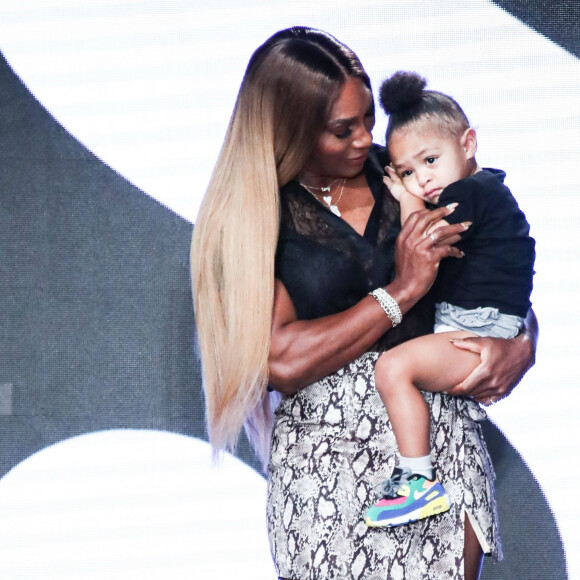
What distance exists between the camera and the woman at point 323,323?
199 cm

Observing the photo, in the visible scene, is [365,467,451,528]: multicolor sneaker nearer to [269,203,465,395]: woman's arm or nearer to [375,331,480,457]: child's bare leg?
[375,331,480,457]: child's bare leg

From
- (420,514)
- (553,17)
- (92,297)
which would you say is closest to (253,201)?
(420,514)

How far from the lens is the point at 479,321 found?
2068mm

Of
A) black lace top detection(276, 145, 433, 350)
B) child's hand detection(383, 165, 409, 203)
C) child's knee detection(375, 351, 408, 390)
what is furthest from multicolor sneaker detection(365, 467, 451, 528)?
child's hand detection(383, 165, 409, 203)

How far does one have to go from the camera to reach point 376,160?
7.41ft

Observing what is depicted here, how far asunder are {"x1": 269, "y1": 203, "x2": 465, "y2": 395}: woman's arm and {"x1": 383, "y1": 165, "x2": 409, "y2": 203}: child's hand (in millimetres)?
102

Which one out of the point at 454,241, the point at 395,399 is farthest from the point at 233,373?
the point at 454,241

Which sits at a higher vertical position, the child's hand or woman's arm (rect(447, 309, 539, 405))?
the child's hand

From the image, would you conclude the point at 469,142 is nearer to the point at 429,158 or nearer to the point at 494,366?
the point at 429,158

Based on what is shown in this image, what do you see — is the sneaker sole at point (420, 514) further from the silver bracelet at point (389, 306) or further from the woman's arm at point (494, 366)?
the silver bracelet at point (389, 306)

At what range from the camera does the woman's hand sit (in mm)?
2002

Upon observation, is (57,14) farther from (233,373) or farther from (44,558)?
(44,558)

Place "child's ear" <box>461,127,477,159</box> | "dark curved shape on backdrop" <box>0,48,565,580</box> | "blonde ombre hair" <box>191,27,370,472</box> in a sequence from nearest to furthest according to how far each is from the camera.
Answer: "blonde ombre hair" <box>191,27,370,472</box>, "child's ear" <box>461,127,477,159</box>, "dark curved shape on backdrop" <box>0,48,565,580</box>

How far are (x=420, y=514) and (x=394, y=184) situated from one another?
0.74 m
